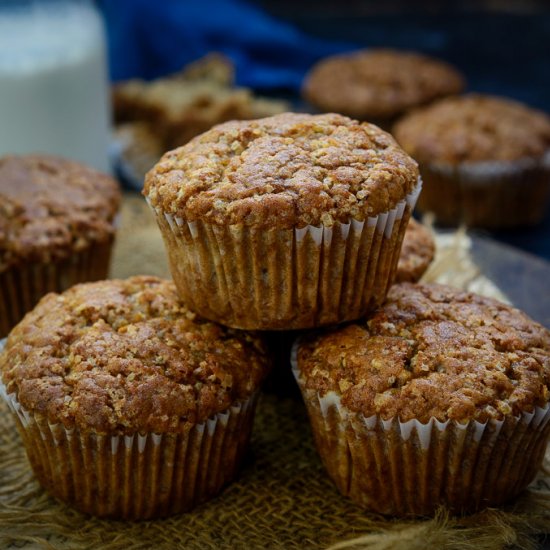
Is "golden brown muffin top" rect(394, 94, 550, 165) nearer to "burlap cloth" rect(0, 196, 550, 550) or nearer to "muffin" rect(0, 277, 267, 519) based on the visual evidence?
"burlap cloth" rect(0, 196, 550, 550)

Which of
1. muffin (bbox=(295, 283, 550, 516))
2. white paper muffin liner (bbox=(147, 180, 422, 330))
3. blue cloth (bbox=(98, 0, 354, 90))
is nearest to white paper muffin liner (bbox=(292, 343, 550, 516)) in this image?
muffin (bbox=(295, 283, 550, 516))

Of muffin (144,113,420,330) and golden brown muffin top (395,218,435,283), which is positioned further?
golden brown muffin top (395,218,435,283)

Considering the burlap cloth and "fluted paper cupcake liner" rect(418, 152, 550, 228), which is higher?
the burlap cloth

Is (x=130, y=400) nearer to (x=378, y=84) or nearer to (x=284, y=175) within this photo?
(x=284, y=175)

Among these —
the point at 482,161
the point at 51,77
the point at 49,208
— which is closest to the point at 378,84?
the point at 482,161

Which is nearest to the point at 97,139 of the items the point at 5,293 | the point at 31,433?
the point at 5,293

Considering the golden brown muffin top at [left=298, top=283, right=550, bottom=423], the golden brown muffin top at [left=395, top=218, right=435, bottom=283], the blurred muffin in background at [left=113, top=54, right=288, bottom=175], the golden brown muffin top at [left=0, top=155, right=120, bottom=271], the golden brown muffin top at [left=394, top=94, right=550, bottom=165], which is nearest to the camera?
the golden brown muffin top at [left=298, top=283, right=550, bottom=423]
